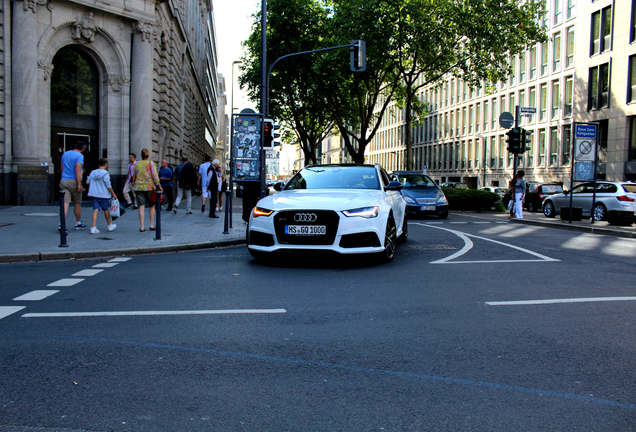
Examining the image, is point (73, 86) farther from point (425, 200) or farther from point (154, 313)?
point (154, 313)

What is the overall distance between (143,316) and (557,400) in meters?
3.56

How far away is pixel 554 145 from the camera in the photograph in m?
46.5

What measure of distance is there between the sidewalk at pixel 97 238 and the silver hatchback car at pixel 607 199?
12.3 m


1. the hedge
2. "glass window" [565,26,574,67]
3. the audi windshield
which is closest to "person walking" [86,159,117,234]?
the audi windshield

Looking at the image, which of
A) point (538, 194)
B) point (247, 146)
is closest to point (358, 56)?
point (247, 146)

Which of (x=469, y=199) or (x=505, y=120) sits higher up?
(x=505, y=120)

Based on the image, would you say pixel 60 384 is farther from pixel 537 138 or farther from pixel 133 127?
pixel 537 138

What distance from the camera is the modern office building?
3750cm

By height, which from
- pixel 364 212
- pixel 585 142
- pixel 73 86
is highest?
pixel 73 86

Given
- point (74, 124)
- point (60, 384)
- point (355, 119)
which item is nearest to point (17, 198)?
point (74, 124)

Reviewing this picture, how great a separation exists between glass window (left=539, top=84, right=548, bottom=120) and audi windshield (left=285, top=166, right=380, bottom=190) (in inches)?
1606

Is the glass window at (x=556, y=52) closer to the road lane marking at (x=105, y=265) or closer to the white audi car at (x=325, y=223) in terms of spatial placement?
the white audi car at (x=325, y=223)

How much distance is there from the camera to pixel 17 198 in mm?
20531

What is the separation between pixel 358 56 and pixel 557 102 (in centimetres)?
2712
